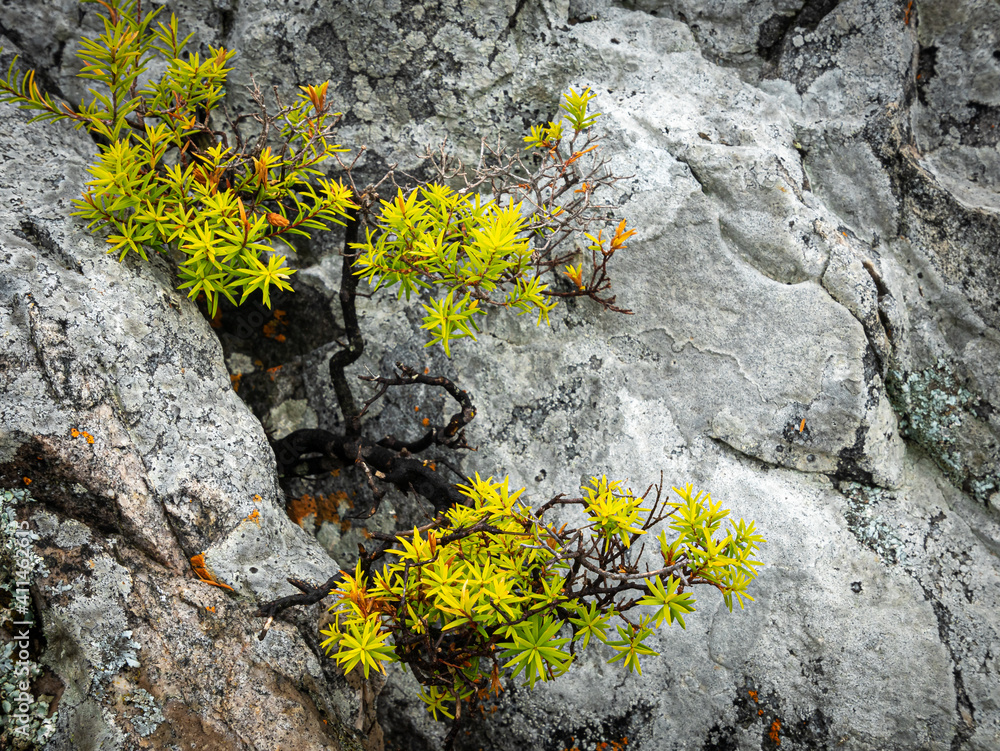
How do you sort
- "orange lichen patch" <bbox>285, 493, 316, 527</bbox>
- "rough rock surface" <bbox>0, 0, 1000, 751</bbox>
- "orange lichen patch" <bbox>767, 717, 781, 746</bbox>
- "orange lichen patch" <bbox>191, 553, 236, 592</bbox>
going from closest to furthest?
"orange lichen patch" <bbox>191, 553, 236, 592</bbox> → "rough rock surface" <bbox>0, 0, 1000, 751</bbox> → "orange lichen patch" <bbox>767, 717, 781, 746</bbox> → "orange lichen patch" <bbox>285, 493, 316, 527</bbox>

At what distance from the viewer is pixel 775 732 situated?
270 centimetres

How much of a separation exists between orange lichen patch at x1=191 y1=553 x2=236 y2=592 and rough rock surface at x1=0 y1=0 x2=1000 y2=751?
31 mm

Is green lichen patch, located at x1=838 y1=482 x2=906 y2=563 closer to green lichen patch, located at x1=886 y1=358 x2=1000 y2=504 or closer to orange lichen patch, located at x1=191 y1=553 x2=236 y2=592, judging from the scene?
green lichen patch, located at x1=886 y1=358 x2=1000 y2=504

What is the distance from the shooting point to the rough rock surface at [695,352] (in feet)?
8.10

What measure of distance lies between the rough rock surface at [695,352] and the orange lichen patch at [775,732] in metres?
0.02

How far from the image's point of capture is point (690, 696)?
2762 mm

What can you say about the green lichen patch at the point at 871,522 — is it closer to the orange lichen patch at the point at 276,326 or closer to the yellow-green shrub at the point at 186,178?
the yellow-green shrub at the point at 186,178

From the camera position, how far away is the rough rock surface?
97.2 inches

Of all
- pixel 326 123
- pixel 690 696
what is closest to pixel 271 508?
pixel 326 123

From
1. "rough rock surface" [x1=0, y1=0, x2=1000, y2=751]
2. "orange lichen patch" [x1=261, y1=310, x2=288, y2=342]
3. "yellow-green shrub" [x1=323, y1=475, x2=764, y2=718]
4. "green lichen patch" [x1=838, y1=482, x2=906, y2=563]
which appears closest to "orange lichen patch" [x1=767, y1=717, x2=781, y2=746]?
"rough rock surface" [x1=0, y1=0, x2=1000, y2=751]

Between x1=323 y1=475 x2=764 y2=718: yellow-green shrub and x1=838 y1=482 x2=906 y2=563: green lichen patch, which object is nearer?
x1=323 y1=475 x2=764 y2=718: yellow-green shrub

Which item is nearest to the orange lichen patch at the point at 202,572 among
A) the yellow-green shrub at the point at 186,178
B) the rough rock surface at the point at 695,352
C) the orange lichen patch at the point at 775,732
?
the rough rock surface at the point at 695,352

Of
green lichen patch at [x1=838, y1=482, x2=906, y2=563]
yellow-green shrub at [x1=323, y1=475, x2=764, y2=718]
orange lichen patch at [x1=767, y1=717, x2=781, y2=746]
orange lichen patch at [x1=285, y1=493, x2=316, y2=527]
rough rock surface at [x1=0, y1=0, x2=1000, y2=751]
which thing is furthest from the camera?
orange lichen patch at [x1=285, y1=493, x2=316, y2=527]

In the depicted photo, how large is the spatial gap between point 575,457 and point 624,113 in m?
1.70
